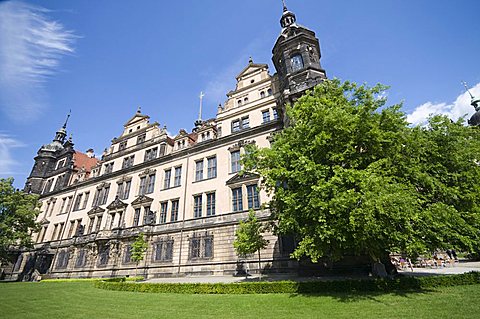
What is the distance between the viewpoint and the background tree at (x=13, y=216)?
1293 inches

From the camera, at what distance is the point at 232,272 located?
2162cm

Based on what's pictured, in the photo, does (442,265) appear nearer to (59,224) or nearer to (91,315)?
(91,315)

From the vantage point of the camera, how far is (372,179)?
9.88m

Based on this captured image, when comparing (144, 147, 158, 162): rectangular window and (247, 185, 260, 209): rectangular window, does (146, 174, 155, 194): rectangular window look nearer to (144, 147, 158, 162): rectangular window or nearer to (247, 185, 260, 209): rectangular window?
(144, 147, 158, 162): rectangular window

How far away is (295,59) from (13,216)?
4551 cm

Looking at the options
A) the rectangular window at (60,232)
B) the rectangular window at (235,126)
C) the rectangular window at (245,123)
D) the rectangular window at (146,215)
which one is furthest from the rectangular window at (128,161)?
the rectangular window at (245,123)

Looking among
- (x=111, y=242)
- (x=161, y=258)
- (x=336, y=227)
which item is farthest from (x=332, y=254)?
(x=111, y=242)

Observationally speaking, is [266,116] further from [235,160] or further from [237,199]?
[237,199]

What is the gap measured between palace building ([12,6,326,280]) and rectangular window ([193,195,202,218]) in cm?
12

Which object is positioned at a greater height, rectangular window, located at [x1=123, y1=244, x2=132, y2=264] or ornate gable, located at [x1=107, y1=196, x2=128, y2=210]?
ornate gable, located at [x1=107, y1=196, x2=128, y2=210]

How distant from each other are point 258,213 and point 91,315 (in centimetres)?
1527

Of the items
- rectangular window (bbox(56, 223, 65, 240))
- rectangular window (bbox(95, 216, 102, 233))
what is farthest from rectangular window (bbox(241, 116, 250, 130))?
rectangular window (bbox(56, 223, 65, 240))

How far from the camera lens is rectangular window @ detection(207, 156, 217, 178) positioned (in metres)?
27.4

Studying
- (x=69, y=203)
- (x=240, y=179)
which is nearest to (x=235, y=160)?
(x=240, y=179)
